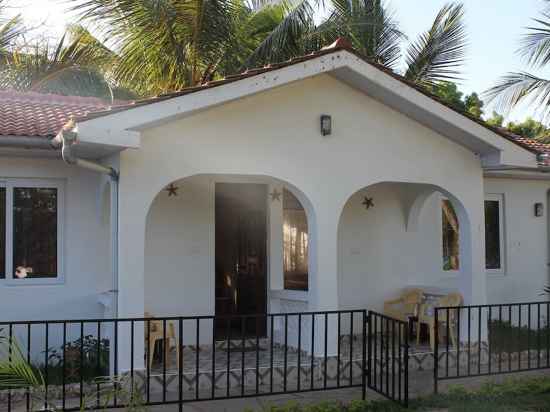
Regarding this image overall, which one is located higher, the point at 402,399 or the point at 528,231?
the point at 528,231

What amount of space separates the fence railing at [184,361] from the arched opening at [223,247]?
43cm

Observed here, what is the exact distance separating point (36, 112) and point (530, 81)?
11.2 metres

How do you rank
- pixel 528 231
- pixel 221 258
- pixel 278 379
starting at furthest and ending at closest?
pixel 528 231, pixel 221 258, pixel 278 379

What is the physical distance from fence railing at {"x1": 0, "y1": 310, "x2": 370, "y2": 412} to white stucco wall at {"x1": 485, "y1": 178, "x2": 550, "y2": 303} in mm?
A: 4325

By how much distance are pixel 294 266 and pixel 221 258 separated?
126 cm

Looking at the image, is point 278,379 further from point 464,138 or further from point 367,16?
point 367,16

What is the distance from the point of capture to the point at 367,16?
1714 cm

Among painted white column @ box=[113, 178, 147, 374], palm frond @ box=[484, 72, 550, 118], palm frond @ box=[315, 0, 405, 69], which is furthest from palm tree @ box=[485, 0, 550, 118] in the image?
painted white column @ box=[113, 178, 147, 374]

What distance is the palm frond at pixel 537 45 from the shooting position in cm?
1502

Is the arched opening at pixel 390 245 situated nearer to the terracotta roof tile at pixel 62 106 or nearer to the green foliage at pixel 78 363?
the terracotta roof tile at pixel 62 106

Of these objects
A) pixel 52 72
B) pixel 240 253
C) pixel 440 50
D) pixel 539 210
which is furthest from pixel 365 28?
pixel 52 72

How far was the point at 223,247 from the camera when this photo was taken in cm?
1037

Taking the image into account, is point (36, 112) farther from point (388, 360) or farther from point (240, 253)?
point (388, 360)

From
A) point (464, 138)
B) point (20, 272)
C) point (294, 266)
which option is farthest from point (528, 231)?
point (20, 272)
